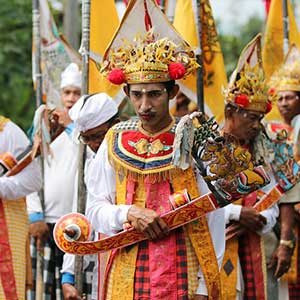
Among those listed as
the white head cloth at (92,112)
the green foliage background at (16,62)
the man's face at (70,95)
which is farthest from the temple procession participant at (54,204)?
the green foliage background at (16,62)

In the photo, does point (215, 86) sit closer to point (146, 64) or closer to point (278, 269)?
point (278, 269)

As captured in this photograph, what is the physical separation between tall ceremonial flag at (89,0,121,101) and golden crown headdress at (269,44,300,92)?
5.45ft

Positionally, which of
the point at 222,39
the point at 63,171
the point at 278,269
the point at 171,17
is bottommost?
the point at 278,269

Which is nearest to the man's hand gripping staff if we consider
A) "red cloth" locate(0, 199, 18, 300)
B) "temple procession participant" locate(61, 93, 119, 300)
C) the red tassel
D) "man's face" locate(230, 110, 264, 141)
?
the red tassel

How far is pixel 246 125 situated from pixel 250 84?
29 centimetres

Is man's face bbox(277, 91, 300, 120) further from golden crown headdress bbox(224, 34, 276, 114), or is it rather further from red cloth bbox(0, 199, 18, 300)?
red cloth bbox(0, 199, 18, 300)

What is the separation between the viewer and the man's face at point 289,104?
8.80 meters

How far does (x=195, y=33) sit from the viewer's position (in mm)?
8047

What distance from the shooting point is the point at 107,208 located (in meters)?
5.96

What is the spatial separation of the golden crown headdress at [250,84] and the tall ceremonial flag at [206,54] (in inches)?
24.9

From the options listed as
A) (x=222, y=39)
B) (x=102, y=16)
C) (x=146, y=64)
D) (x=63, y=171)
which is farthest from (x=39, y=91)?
(x=222, y=39)

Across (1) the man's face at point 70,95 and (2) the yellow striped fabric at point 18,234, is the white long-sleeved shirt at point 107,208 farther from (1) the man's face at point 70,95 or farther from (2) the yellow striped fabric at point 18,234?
(1) the man's face at point 70,95

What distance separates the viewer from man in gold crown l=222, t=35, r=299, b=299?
7.23m

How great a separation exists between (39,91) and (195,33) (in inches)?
65.2
